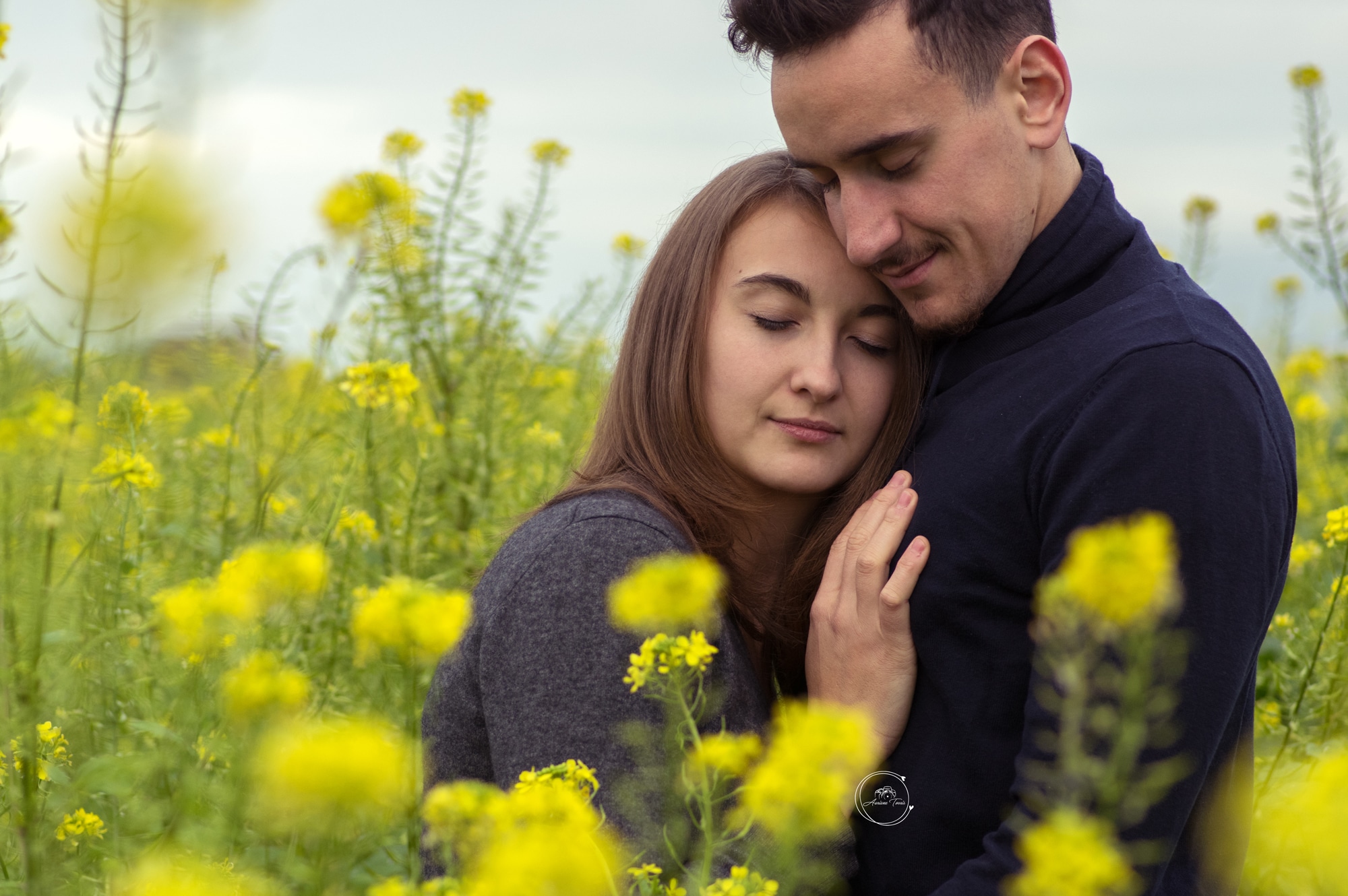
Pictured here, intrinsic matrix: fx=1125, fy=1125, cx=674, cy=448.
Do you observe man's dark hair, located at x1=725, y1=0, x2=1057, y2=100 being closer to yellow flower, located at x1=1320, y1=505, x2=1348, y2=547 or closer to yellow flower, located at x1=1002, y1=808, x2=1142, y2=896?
yellow flower, located at x1=1320, y1=505, x2=1348, y2=547

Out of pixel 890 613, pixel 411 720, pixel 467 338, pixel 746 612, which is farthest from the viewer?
pixel 467 338

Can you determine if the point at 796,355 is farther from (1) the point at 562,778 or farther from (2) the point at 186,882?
(2) the point at 186,882

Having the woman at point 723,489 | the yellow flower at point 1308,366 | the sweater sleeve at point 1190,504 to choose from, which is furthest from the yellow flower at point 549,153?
the yellow flower at point 1308,366

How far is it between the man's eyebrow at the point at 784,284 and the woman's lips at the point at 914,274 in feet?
0.51

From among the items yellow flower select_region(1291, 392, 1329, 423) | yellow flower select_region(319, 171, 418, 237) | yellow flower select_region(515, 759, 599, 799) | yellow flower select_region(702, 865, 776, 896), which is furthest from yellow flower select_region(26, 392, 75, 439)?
yellow flower select_region(1291, 392, 1329, 423)

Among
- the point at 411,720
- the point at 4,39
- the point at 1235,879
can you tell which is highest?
the point at 4,39

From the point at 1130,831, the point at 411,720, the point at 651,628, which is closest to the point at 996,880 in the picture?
the point at 1130,831

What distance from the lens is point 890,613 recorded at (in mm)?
1895

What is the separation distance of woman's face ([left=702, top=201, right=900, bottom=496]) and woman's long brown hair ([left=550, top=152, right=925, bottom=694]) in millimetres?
34

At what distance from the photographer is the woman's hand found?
74.6 inches

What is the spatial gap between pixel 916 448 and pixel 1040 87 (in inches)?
26.9

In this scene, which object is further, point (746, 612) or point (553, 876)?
point (746, 612)

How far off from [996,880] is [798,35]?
4.51 feet

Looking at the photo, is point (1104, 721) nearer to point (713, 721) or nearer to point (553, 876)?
point (553, 876)
